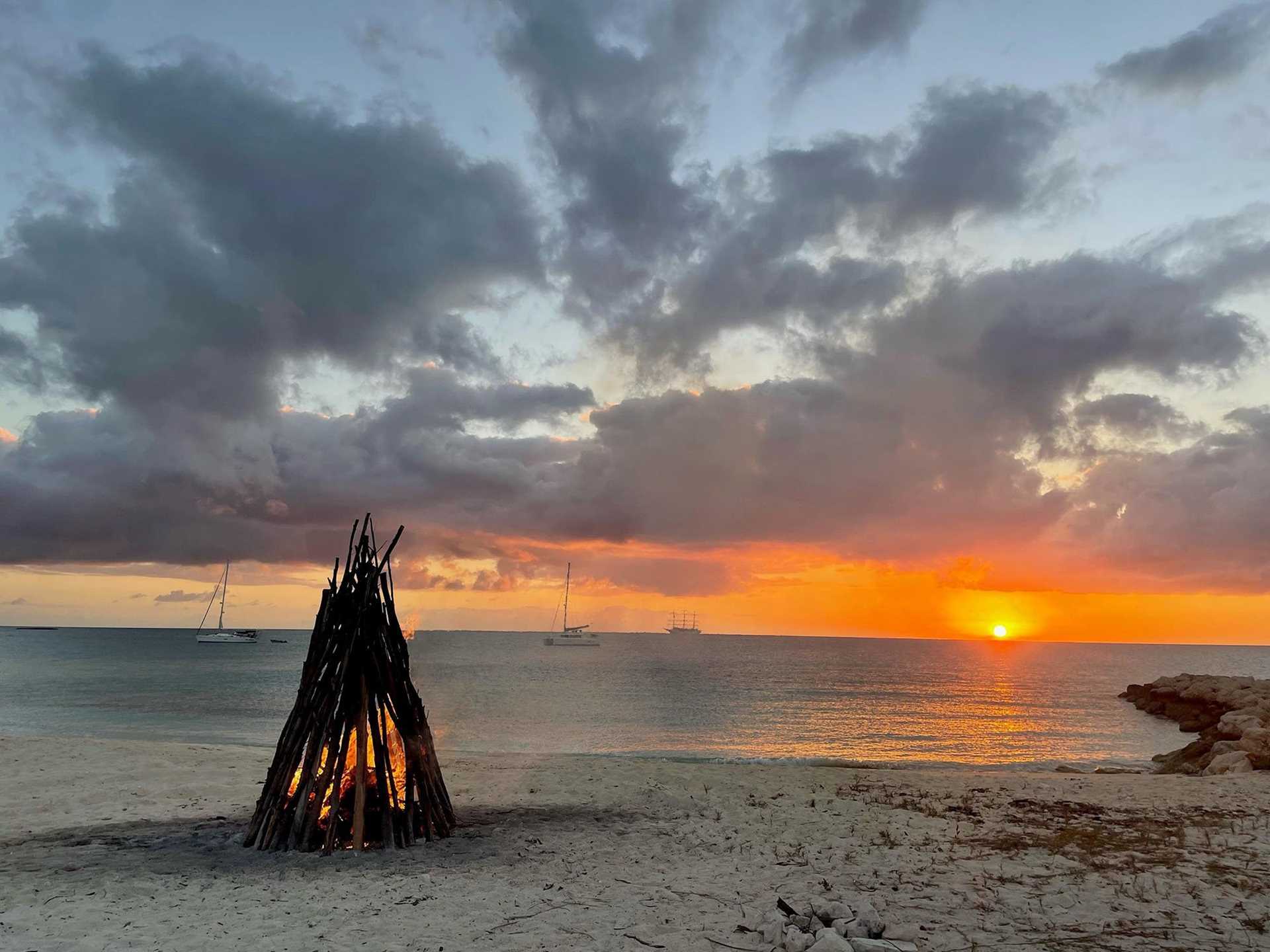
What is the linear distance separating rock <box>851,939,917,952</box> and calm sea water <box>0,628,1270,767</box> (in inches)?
771

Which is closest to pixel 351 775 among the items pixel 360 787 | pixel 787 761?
pixel 360 787

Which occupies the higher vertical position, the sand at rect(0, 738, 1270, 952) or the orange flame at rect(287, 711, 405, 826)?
the orange flame at rect(287, 711, 405, 826)

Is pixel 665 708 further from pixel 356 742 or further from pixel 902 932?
pixel 902 932

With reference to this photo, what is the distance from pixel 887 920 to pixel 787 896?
41.5 inches

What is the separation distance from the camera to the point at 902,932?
6.83 meters

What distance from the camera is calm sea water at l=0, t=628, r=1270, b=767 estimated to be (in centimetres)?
3038

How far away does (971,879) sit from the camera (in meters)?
8.43

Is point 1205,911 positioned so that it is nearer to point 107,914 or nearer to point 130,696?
point 107,914

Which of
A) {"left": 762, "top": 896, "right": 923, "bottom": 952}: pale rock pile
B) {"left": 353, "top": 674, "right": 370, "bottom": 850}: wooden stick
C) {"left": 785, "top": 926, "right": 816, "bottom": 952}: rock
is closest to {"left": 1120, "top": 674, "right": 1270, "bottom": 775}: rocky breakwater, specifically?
{"left": 762, "top": 896, "right": 923, "bottom": 952}: pale rock pile

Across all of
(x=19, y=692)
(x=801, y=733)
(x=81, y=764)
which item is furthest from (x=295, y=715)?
(x=19, y=692)

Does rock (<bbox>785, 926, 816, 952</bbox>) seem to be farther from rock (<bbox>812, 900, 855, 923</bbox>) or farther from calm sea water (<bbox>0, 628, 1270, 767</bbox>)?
calm sea water (<bbox>0, 628, 1270, 767</bbox>)

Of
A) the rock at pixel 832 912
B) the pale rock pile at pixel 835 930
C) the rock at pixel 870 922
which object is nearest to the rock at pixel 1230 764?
the pale rock pile at pixel 835 930

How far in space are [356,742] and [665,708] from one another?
37175mm

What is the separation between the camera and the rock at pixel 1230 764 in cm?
1708
